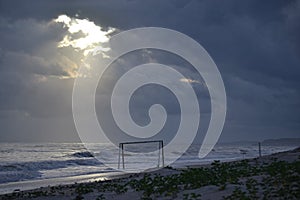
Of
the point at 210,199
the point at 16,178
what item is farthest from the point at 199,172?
the point at 16,178

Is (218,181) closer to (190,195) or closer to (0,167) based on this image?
(190,195)

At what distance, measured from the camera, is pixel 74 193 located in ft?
49.6

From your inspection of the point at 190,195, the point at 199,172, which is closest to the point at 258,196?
the point at 190,195

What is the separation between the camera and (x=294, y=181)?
1013 cm

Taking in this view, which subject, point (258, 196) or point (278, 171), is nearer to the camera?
point (258, 196)

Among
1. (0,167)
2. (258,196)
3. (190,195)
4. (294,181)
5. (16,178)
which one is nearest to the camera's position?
(258,196)

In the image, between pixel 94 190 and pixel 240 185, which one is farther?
pixel 94 190

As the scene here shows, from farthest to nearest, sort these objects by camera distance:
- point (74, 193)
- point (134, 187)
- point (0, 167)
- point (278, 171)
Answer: point (0, 167) < point (74, 193) < point (134, 187) < point (278, 171)

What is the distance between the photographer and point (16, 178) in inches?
1150

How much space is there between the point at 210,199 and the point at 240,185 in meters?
1.31

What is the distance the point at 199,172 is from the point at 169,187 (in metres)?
2.66

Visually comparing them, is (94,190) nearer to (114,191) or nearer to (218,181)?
(114,191)

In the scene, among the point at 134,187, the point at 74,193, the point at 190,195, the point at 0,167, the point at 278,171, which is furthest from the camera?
the point at 0,167

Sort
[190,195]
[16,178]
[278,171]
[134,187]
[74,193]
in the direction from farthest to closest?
[16,178] → [74,193] → [134,187] → [278,171] → [190,195]
